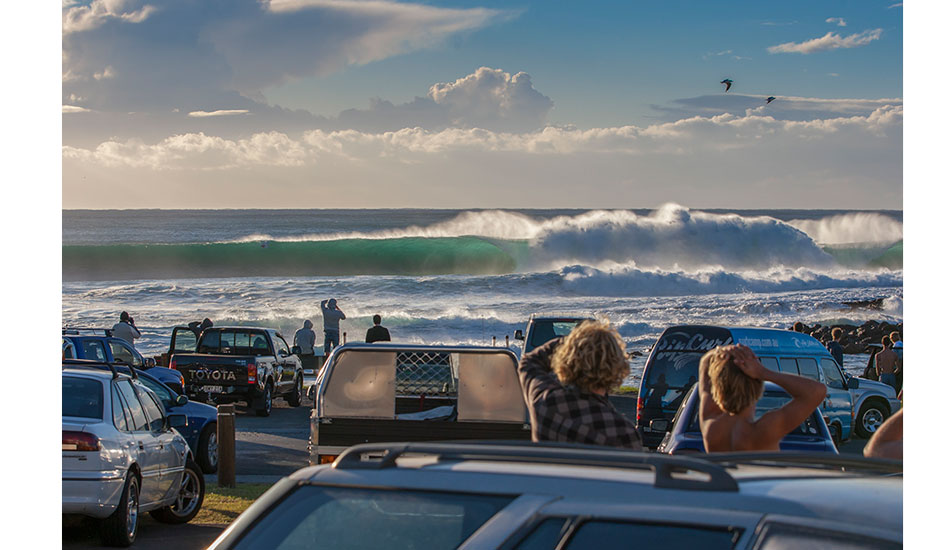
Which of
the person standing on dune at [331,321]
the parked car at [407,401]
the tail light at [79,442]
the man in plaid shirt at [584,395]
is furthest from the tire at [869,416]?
the man in plaid shirt at [584,395]

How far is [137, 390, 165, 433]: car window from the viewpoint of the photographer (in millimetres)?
10156

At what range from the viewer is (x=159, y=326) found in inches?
1907

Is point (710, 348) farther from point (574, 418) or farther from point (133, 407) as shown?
point (574, 418)

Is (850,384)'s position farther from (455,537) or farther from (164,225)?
(164,225)

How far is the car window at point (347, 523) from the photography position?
295cm

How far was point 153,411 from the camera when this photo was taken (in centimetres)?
1037

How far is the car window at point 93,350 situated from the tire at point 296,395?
204 inches

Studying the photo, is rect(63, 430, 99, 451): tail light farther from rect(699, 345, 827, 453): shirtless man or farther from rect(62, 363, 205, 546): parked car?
rect(699, 345, 827, 453): shirtless man

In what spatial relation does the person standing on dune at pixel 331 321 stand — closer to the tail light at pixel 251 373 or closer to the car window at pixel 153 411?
the tail light at pixel 251 373

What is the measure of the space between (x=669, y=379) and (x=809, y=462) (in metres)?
11.9

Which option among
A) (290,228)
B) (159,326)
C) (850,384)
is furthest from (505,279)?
(850,384)

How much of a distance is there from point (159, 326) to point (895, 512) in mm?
48164

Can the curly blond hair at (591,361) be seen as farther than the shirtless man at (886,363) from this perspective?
No

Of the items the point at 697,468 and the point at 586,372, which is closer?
the point at 697,468
